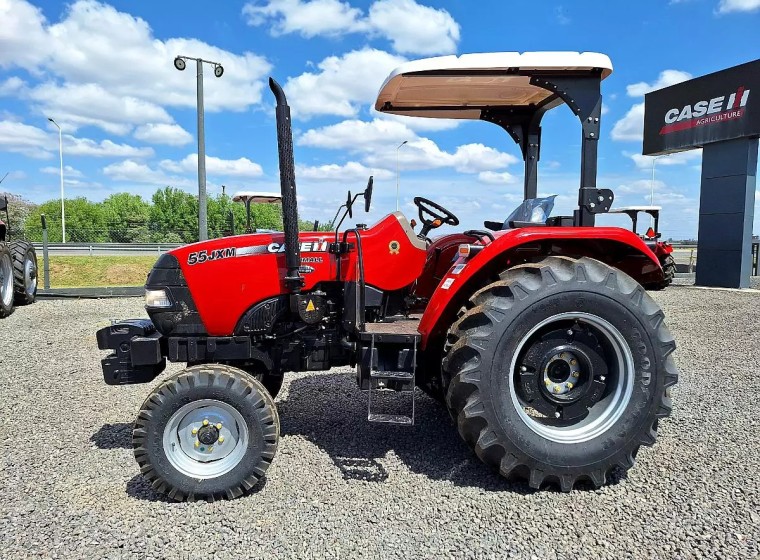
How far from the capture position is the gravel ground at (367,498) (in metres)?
2.38

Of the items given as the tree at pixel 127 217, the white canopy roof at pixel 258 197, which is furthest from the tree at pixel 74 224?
the white canopy roof at pixel 258 197

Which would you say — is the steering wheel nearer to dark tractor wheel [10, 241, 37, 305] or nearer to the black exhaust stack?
the black exhaust stack

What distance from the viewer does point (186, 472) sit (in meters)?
2.77

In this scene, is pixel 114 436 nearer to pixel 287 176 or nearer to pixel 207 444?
pixel 207 444

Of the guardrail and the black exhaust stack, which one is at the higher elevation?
the black exhaust stack

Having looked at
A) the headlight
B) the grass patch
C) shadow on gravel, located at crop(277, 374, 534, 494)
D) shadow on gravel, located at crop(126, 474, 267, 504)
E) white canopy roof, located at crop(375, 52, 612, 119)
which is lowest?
shadow on gravel, located at crop(126, 474, 267, 504)

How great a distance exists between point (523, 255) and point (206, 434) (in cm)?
202

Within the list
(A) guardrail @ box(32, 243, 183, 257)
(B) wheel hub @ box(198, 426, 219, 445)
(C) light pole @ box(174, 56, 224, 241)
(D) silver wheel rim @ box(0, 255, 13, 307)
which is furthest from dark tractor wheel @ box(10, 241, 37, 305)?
(A) guardrail @ box(32, 243, 183, 257)

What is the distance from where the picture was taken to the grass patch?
1555 centimetres

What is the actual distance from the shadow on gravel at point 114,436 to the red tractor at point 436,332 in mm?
616

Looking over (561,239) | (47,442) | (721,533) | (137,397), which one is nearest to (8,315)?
(137,397)

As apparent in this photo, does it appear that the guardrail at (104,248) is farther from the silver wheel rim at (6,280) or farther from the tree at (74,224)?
the silver wheel rim at (6,280)

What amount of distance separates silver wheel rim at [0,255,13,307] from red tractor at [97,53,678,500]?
7.33 metres

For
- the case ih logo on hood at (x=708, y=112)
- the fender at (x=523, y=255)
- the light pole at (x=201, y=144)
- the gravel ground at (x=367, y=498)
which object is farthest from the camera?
the case ih logo on hood at (x=708, y=112)
